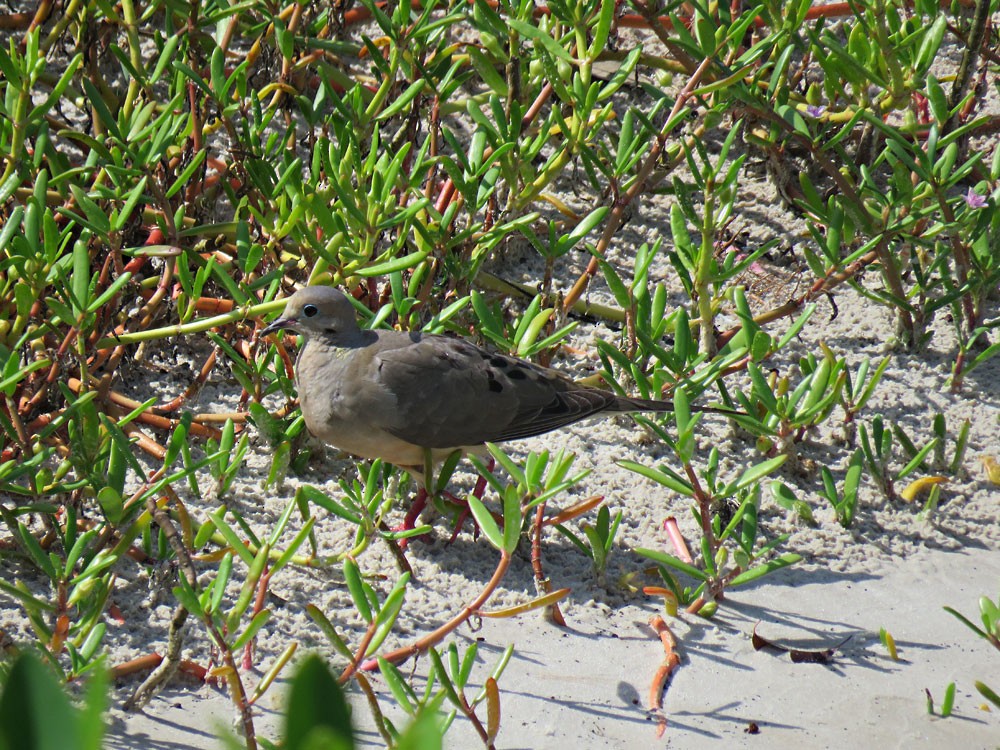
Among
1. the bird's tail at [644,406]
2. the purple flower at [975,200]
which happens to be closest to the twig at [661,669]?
the bird's tail at [644,406]

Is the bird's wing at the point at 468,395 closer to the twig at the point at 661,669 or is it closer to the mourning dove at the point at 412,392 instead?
the mourning dove at the point at 412,392

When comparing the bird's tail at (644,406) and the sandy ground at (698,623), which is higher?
the bird's tail at (644,406)

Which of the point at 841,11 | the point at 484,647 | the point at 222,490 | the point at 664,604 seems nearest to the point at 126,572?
the point at 222,490

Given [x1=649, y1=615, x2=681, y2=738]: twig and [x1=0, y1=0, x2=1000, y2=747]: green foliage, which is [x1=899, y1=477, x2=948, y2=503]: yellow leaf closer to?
[x1=0, y1=0, x2=1000, y2=747]: green foliage

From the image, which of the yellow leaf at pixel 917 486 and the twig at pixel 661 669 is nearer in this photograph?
the twig at pixel 661 669

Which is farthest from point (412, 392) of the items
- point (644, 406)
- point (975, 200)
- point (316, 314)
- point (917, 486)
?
point (975, 200)

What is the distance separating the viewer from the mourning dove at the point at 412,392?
3467 millimetres

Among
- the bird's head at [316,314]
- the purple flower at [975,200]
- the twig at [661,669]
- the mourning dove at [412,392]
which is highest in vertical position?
the purple flower at [975,200]

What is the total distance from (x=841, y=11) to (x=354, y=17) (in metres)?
2.09

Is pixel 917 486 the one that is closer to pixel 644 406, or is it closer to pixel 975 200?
pixel 644 406

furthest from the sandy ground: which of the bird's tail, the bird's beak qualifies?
the bird's beak

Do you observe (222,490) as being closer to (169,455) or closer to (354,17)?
(169,455)

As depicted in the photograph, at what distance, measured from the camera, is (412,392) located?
3516 mm

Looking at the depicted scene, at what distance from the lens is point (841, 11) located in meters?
5.00
